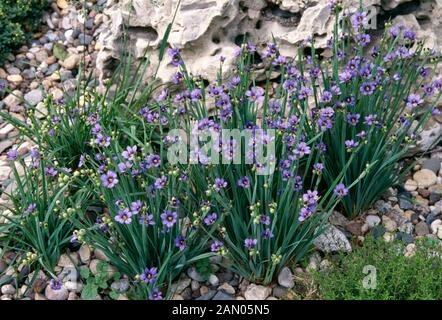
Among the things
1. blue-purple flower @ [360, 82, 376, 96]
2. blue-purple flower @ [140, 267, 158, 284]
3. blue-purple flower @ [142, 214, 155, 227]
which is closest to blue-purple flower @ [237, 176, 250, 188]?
blue-purple flower @ [142, 214, 155, 227]

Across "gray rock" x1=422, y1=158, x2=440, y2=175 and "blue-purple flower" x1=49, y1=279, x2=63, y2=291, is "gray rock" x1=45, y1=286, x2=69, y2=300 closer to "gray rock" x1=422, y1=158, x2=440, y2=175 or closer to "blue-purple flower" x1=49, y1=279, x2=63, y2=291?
"blue-purple flower" x1=49, y1=279, x2=63, y2=291

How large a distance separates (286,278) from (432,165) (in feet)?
4.40

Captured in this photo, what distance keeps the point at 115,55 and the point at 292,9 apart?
1199 millimetres

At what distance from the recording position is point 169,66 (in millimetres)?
3961

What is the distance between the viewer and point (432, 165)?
3.84m

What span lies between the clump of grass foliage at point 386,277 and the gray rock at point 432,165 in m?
0.84

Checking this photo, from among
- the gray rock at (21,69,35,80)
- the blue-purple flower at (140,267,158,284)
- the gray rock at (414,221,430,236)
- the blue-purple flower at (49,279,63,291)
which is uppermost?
the blue-purple flower at (140,267,158,284)

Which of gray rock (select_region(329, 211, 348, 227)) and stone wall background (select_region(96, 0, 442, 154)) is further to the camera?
stone wall background (select_region(96, 0, 442, 154))

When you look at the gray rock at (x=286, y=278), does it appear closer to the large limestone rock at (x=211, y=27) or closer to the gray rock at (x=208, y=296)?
the gray rock at (x=208, y=296)

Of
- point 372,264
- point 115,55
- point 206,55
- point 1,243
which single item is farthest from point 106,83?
point 372,264

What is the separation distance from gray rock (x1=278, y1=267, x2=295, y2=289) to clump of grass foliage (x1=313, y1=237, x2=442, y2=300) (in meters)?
0.14

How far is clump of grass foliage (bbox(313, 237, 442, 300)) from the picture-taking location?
112 inches

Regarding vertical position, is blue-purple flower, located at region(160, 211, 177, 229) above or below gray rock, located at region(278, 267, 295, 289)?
above
